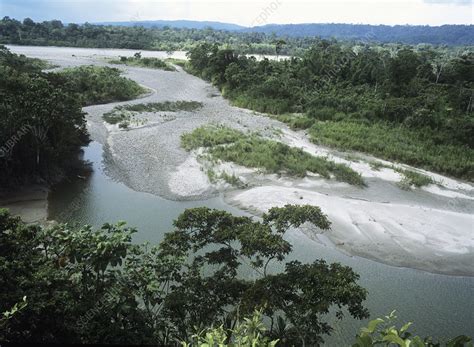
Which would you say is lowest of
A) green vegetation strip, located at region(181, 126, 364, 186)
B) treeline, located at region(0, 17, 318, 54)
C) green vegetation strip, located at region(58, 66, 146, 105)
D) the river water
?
the river water

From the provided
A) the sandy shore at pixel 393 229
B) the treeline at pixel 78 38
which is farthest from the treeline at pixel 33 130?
the treeline at pixel 78 38

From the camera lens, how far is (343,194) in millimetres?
22656

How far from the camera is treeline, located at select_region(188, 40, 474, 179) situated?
99.1 ft

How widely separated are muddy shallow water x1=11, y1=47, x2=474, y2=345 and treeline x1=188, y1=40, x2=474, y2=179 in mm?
3455

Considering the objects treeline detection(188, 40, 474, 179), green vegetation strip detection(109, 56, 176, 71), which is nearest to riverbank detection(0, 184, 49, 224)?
treeline detection(188, 40, 474, 179)

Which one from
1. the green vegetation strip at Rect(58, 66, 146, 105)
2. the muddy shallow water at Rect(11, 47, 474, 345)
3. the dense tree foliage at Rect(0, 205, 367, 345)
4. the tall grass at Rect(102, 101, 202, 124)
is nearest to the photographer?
the dense tree foliage at Rect(0, 205, 367, 345)

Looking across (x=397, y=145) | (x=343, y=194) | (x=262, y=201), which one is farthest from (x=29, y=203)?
(x=397, y=145)

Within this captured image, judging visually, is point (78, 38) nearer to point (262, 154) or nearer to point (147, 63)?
point (147, 63)

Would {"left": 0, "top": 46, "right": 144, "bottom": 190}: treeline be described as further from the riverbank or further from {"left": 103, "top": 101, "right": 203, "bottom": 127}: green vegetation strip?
{"left": 103, "top": 101, "right": 203, "bottom": 127}: green vegetation strip

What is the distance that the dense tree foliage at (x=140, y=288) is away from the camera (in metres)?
7.96

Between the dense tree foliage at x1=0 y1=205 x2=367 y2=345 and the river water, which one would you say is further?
the river water

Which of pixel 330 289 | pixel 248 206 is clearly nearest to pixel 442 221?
pixel 248 206

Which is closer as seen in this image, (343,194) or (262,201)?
(262,201)

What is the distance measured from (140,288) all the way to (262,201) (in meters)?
12.2
